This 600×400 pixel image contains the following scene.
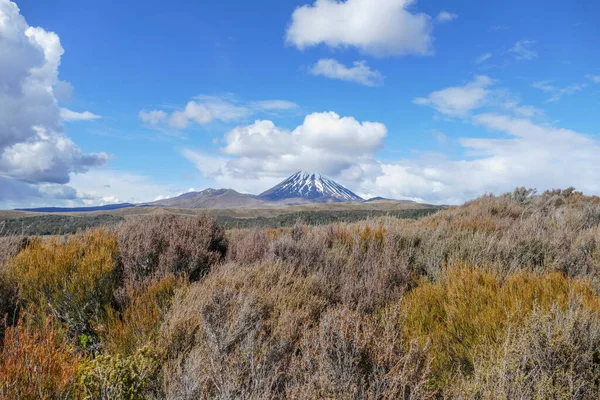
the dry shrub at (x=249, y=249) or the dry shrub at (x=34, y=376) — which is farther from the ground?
the dry shrub at (x=249, y=249)

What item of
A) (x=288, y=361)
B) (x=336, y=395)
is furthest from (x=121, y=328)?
(x=336, y=395)

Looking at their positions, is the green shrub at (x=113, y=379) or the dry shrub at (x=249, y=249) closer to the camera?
the green shrub at (x=113, y=379)

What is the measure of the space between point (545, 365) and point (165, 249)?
553 cm

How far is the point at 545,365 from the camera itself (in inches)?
106

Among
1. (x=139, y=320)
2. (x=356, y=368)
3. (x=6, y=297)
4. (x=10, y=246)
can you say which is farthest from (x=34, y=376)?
(x=10, y=246)

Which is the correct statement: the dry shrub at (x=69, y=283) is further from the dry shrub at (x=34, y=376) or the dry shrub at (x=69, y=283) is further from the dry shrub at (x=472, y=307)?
the dry shrub at (x=472, y=307)

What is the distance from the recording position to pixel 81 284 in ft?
15.5

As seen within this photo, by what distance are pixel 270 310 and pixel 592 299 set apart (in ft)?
12.4

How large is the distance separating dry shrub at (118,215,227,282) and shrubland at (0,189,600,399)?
0.03 meters

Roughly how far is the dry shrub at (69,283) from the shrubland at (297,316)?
0.08 feet

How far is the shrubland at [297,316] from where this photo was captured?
2.47 m

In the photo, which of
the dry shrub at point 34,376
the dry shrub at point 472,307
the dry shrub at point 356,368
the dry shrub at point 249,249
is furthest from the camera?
the dry shrub at point 249,249

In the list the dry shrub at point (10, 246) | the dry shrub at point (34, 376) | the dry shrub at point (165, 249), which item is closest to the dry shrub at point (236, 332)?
the dry shrub at point (34, 376)

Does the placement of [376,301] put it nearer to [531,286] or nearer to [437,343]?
[437,343]
